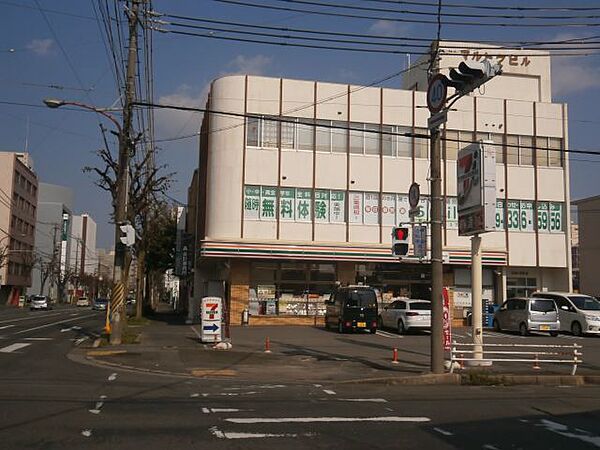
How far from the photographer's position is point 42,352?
62.5 ft

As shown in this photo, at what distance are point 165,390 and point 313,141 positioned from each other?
963 inches

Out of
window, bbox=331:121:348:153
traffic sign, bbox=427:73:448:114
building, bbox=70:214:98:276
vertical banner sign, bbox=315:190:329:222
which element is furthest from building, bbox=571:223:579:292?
building, bbox=70:214:98:276

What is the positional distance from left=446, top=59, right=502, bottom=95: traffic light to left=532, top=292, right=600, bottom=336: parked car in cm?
1755

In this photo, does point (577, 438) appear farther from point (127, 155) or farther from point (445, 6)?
point (127, 155)

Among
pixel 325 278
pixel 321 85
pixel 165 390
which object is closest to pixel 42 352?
pixel 165 390

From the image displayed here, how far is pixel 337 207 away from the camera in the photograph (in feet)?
114

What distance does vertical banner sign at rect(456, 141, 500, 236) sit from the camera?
1541cm

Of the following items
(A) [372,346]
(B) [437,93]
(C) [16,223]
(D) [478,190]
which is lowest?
(A) [372,346]

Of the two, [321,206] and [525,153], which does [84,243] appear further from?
[525,153]

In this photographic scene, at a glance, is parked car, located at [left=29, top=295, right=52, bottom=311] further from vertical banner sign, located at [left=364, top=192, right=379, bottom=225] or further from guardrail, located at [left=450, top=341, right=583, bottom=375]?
guardrail, located at [left=450, top=341, right=583, bottom=375]

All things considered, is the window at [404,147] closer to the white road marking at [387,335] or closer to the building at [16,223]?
the white road marking at [387,335]

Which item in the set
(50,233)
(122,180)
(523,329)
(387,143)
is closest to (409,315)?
(523,329)

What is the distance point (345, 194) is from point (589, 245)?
152ft

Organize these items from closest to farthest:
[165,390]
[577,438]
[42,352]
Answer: [577,438]
[165,390]
[42,352]
